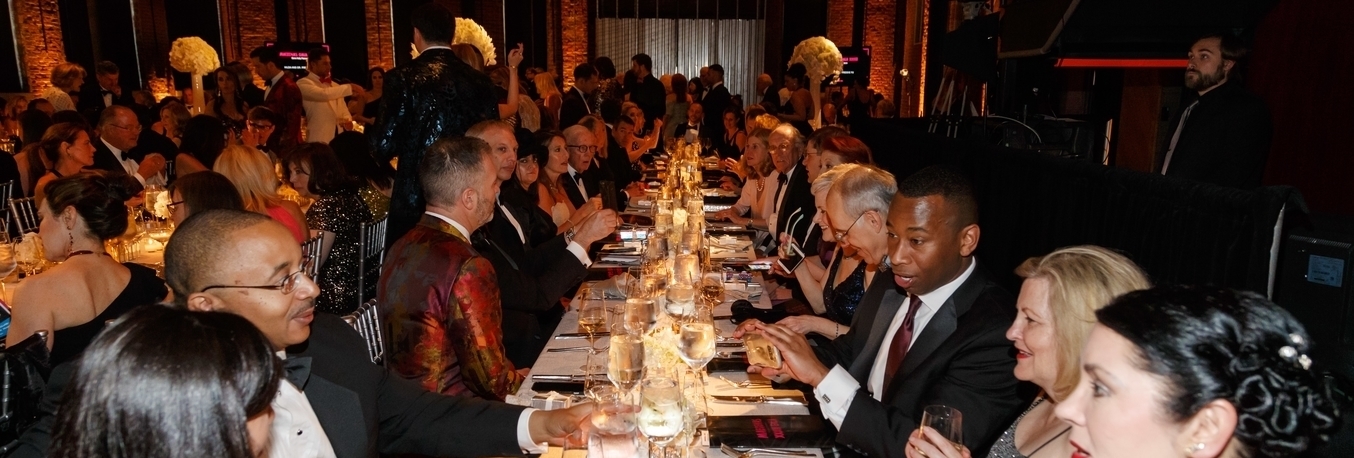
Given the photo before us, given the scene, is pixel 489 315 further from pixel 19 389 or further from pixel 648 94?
pixel 648 94

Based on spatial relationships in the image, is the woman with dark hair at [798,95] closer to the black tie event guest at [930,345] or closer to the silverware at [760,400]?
the black tie event guest at [930,345]

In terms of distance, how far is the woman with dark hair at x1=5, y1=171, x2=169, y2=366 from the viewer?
9.18 feet

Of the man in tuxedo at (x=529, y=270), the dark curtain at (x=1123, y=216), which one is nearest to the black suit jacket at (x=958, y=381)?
the dark curtain at (x=1123, y=216)

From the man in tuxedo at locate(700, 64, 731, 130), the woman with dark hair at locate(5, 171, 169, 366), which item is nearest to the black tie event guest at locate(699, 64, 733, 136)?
the man in tuxedo at locate(700, 64, 731, 130)

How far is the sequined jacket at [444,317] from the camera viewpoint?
8.40 ft

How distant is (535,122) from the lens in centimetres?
755

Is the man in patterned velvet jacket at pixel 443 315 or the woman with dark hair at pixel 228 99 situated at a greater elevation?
the woman with dark hair at pixel 228 99

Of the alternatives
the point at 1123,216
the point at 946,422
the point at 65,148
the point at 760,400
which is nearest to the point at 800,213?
the point at 1123,216

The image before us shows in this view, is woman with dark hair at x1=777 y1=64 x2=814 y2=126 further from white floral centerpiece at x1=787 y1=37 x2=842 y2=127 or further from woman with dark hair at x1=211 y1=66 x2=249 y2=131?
woman with dark hair at x1=211 y1=66 x2=249 y2=131

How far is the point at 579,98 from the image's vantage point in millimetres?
8984

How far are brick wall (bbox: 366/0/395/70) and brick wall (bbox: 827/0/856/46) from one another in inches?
294

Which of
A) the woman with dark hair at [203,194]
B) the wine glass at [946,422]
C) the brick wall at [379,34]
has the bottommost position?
the wine glass at [946,422]

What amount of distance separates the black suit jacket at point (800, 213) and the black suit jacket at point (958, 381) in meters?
1.97

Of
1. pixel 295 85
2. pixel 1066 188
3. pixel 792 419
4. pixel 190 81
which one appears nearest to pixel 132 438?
pixel 792 419
